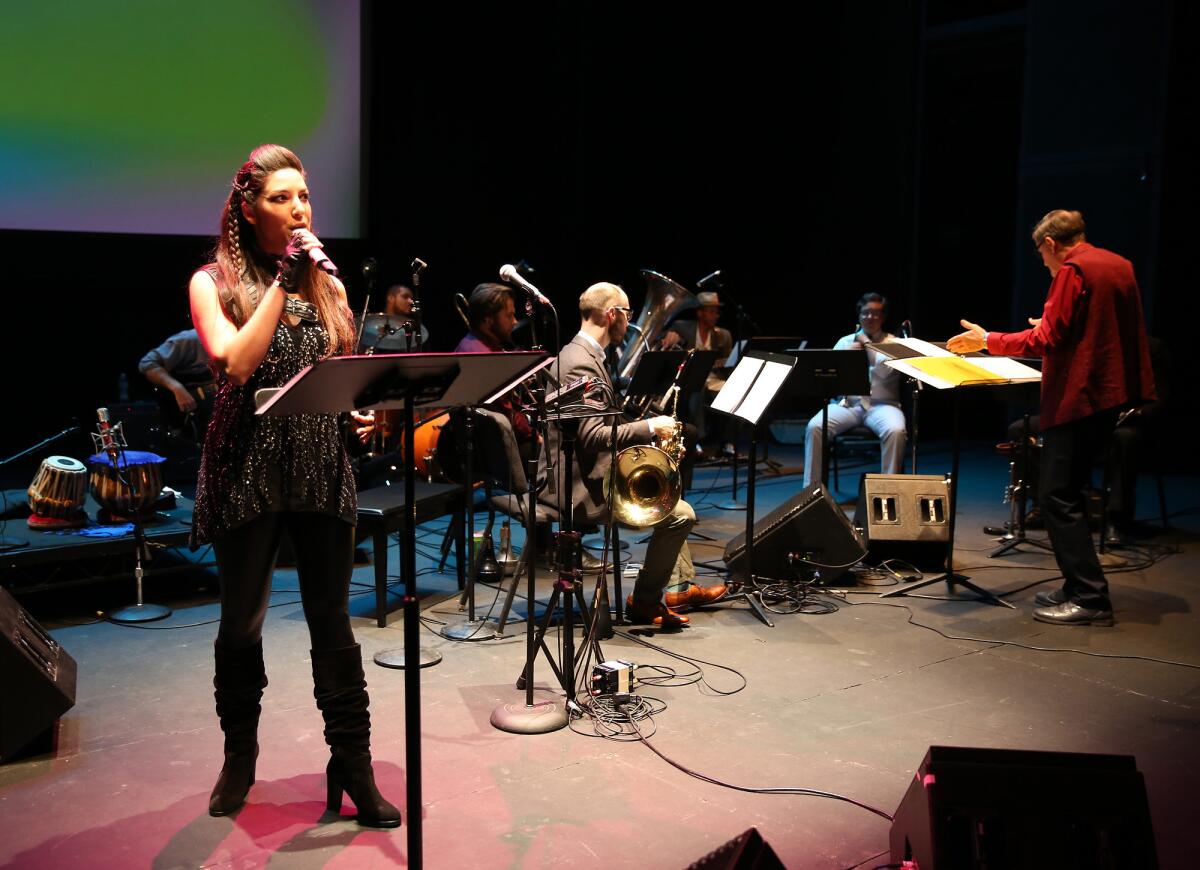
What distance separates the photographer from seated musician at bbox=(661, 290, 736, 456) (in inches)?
366

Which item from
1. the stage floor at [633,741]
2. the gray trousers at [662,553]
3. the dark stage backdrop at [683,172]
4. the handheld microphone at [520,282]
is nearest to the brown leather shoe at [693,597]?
the stage floor at [633,741]

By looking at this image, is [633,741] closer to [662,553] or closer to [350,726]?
[350,726]

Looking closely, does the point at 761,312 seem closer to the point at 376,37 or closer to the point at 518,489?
the point at 376,37

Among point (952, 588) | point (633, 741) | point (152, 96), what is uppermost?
point (152, 96)

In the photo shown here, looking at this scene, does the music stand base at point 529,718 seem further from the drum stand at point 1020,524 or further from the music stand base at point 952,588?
the drum stand at point 1020,524

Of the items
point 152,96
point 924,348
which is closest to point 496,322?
point 924,348

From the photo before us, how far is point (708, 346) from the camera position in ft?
32.1

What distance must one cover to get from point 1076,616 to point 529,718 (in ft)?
9.30

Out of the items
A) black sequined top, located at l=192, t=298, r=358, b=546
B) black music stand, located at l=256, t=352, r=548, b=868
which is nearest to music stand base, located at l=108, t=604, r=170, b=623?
black sequined top, located at l=192, t=298, r=358, b=546

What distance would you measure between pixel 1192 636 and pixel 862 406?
11.2 feet

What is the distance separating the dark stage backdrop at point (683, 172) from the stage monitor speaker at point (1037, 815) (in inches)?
296

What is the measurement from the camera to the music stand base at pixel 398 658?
457cm

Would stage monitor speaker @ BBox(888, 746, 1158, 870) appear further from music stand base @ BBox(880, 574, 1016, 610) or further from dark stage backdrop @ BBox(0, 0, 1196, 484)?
dark stage backdrop @ BBox(0, 0, 1196, 484)

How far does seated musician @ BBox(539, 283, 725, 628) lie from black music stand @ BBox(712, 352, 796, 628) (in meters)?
0.44
